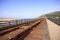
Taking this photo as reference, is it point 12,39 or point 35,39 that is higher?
point 12,39

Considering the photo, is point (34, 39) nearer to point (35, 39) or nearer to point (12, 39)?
point (35, 39)

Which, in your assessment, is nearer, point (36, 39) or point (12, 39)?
point (12, 39)

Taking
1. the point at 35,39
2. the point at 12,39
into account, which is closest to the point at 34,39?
the point at 35,39

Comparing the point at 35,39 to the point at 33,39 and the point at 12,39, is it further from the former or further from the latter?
the point at 12,39

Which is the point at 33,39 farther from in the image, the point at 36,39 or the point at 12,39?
the point at 12,39

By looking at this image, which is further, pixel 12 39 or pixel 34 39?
pixel 34 39

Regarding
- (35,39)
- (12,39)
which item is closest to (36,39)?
(35,39)

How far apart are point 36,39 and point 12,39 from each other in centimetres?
274

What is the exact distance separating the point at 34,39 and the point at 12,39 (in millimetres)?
2680

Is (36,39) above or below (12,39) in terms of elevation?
below

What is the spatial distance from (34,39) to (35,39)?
6 centimetres

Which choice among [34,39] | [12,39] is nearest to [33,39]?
[34,39]

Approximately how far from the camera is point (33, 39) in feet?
22.8

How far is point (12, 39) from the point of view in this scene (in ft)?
14.7
